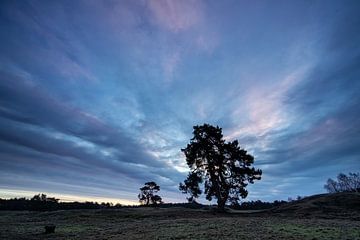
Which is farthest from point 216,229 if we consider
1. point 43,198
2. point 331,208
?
point 43,198

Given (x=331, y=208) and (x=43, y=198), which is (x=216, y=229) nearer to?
(x=331, y=208)

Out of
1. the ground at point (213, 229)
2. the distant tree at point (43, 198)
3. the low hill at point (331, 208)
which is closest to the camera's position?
the ground at point (213, 229)

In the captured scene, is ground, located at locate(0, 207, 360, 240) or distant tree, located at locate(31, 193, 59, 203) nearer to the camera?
ground, located at locate(0, 207, 360, 240)

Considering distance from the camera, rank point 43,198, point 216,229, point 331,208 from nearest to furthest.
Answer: point 216,229 < point 331,208 < point 43,198

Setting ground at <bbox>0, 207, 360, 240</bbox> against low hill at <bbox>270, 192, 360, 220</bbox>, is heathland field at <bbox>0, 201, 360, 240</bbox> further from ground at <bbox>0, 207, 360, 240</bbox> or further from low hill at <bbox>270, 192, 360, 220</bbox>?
low hill at <bbox>270, 192, 360, 220</bbox>

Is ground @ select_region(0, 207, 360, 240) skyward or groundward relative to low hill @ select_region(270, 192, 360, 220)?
groundward

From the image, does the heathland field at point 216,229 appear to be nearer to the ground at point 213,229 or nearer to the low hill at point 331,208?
the ground at point 213,229

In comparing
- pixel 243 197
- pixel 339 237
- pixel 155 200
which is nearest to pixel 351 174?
pixel 155 200

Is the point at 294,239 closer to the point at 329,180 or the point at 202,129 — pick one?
the point at 202,129

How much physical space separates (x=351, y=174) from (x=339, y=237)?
411 ft

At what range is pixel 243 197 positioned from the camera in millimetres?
46688

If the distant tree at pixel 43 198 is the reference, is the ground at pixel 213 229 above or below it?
below

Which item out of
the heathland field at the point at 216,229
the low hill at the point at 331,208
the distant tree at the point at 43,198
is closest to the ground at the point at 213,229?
the heathland field at the point at 216,229

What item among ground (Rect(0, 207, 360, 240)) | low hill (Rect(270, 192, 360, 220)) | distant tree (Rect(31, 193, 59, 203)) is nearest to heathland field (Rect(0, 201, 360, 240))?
ground (Rect(0, 207, 360, 240))
